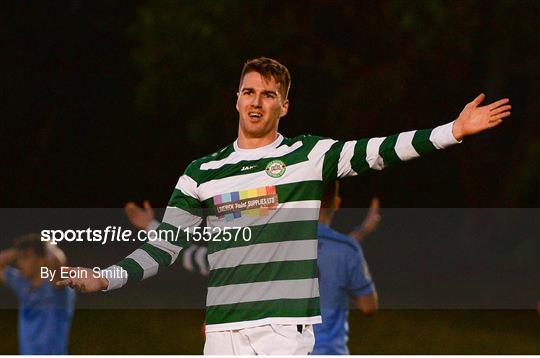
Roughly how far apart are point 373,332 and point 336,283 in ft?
33.2

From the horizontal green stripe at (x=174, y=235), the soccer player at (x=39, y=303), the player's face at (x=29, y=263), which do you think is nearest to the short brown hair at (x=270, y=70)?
the horizontal green stripe at (x=174, y=235)

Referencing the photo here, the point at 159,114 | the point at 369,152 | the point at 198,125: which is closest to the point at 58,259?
the point at 369,152

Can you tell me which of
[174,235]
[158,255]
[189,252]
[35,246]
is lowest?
[158,255]

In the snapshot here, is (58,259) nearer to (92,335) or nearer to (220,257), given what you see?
(220,257)

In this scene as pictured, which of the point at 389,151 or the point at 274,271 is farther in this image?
the point at 274,271

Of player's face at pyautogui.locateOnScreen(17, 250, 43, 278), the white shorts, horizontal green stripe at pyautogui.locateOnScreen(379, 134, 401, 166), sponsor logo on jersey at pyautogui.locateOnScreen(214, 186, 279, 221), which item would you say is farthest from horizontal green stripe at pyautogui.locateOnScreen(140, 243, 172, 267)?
player's face at pyautogui.locateOnScreen(17, 250, 43, 278)

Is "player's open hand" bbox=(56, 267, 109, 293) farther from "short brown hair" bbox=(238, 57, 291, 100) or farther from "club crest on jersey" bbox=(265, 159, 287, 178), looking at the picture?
"short brown hair" bbox=(238, 57, 291, 100)

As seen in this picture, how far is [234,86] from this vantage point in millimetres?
19672

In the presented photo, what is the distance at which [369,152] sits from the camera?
6.12m

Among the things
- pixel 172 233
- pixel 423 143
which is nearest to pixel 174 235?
pixel 172 233

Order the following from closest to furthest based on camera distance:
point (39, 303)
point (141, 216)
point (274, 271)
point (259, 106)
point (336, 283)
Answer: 1. point (274, 271)
2. point (259, 106)
3. point (141, 216)
4. point (336, 283)
5. point (39, 303)

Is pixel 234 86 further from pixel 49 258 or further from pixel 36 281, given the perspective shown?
pixel 49 258

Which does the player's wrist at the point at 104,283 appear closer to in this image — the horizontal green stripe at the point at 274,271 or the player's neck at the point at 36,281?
the horizontal green stripe at the point at 274,271

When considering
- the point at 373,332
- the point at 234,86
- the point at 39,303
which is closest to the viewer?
the point at 39,303
